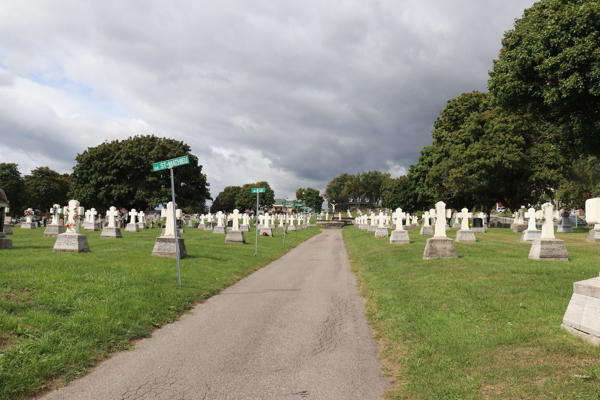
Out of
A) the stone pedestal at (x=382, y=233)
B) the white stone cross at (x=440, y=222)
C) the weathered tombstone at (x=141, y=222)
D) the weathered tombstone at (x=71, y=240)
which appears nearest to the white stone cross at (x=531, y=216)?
the white stone cross at (x=440, y=222)

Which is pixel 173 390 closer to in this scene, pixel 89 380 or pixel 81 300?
pixel 89 380

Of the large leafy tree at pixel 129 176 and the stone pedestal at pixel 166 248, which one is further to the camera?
the large leafy tree at pixel 129 176

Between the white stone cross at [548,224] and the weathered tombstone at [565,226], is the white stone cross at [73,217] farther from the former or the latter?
the weathered tombstone at [565,226]

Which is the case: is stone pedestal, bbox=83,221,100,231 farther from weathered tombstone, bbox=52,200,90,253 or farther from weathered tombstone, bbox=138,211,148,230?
weathered tombstone, bbox=52,200,90,253

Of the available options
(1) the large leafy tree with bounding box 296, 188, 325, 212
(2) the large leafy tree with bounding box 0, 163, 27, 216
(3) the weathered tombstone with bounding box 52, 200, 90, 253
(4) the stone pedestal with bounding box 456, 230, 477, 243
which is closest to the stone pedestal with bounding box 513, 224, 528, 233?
(4) the stone pedestal with bounding box 456, 230, 477, 243

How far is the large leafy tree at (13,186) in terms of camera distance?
64.3 m

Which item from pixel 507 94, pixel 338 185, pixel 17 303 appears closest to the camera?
pixel 17 303

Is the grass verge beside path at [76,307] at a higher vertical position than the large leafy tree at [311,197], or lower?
lower

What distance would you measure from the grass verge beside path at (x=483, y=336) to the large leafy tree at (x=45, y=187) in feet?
256

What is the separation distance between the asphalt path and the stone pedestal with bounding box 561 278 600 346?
93.8 inches

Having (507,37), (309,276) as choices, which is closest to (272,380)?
(309,276)

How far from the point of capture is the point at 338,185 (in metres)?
121

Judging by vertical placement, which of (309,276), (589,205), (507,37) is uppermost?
(507,37)

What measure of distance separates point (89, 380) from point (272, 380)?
193cm
